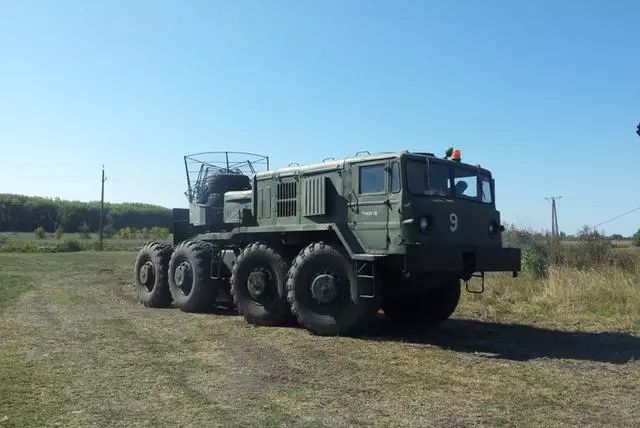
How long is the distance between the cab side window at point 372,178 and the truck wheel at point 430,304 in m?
2.37

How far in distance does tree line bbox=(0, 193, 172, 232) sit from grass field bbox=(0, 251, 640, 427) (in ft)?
250

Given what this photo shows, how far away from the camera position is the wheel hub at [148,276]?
49.5 feet

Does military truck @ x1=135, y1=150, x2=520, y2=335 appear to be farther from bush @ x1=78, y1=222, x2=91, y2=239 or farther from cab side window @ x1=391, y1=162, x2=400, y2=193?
bush @ x1=78, y1=222, x2=91, y2=239

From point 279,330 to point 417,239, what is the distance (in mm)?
2950

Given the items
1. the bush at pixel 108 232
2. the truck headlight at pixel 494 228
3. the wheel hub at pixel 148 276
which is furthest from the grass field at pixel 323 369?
the bush at pixel 108 232

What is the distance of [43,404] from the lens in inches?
236

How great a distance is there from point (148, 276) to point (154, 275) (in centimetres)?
19

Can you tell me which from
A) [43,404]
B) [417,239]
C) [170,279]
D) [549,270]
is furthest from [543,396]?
[549,270]

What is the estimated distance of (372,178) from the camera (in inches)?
403

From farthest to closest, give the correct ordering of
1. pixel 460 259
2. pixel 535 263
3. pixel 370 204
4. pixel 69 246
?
pixel 69 246
pixel 535 263
pixel 370 204
pixel 460 259

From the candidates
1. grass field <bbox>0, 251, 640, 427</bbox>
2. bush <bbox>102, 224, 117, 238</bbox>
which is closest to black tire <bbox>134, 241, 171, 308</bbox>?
grass field <bbox>0, 251, 640, 427</bbox>

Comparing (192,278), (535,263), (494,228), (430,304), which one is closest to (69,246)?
(192,278)

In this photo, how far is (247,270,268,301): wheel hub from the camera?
37.6 feet

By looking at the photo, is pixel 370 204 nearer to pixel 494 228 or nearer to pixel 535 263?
pixel 494 228
